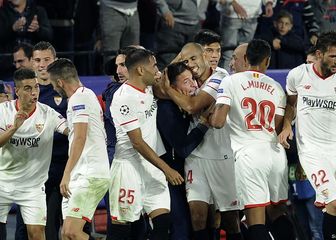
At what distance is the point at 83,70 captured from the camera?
53.3 feet

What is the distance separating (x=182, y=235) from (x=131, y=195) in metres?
0.88

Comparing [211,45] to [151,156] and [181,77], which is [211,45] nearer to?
[181,77]

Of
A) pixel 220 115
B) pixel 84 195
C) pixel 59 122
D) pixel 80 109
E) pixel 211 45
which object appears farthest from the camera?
pixel 211 45

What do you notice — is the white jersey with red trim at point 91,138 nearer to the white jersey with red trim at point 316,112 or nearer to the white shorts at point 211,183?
the white shorts at point 211,183

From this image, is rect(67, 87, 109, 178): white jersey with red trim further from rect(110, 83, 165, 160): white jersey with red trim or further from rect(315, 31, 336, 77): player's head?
rect(315, 31, 336, 77): player's head

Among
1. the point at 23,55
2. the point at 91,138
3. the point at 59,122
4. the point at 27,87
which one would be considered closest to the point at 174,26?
the point at 23,55

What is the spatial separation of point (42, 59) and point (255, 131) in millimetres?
2495

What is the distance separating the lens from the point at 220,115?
37.2 feet

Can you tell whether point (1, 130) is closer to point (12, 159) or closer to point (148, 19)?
point (12, 159)

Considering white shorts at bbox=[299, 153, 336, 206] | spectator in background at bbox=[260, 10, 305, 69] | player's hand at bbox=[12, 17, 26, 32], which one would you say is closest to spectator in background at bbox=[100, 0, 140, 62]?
player's hand at bbox=[12, 17, 26, 32]

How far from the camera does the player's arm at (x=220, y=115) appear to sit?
11344 millimetres

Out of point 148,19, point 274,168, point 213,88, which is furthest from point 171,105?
point 148,19

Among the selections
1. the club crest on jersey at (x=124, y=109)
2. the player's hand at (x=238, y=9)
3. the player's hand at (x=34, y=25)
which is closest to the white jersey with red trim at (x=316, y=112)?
the club crest on jersey at (x=124, y=109)

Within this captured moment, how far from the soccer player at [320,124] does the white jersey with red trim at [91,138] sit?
5.67ft
